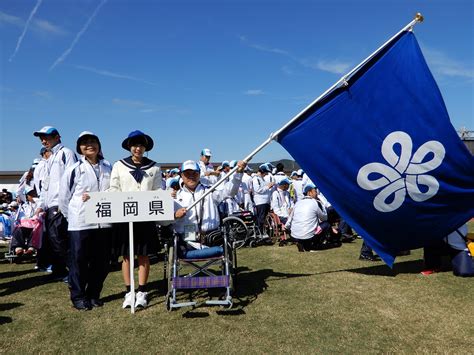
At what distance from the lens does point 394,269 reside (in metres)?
6.08

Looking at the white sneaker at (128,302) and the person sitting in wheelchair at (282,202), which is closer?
the white sneaker at (128,302)

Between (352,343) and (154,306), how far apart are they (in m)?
2.38

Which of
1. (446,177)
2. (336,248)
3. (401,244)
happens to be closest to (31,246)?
(336,248)

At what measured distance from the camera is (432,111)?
15.2ft

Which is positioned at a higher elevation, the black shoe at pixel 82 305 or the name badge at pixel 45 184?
the name badge at pixel 45 184

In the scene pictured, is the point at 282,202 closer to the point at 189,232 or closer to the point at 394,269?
the point at 394,269

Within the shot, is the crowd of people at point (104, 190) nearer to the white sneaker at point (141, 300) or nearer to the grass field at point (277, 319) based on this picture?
the white sneaker at point (141, 300)

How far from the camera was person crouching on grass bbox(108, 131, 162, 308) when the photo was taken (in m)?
4.61

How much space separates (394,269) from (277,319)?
2891mm

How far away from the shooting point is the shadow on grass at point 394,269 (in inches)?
230

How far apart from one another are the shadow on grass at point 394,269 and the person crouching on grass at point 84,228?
386cm

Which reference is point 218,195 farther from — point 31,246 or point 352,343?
point 31,246

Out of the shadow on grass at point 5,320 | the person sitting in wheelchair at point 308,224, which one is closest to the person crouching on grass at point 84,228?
the shadow on grass at point 5,320

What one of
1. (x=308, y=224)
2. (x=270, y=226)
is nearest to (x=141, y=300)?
(x=308, y=224)
